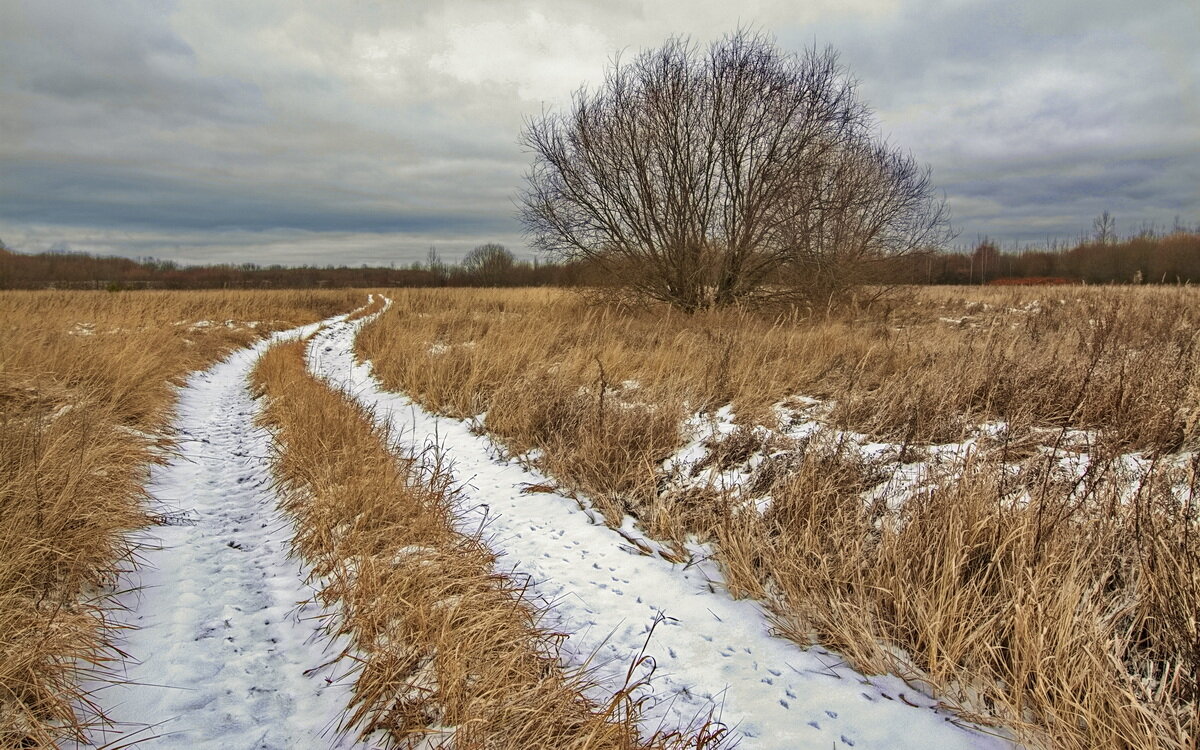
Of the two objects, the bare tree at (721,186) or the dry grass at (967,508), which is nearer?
the dry grass at (967,508)

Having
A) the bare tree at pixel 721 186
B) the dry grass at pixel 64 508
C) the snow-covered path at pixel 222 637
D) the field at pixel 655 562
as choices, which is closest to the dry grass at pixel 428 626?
the field at pixel 655 562

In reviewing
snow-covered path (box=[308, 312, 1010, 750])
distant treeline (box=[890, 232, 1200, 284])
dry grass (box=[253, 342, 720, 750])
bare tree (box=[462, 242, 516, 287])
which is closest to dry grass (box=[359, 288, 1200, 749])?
snow-covered path (box=[308, 312, 1010, 750])

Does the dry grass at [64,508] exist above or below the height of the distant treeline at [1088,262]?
below

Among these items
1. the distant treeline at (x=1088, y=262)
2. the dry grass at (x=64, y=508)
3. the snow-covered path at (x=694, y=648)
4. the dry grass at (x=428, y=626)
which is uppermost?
the distant treeline at (x=1088, y=262)

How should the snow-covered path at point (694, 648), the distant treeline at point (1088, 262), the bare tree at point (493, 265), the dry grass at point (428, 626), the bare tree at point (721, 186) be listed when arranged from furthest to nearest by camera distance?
1. the bare tree at point (493, 265)
2. the distant treeline at point (1088, 262)
3. the bare tree at point (721, 186)
4. the snow-covered path at point (694, 648)
5. the dry grass at point (428, 626)

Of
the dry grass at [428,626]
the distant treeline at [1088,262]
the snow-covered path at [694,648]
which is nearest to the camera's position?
the dry grass at [428,626]

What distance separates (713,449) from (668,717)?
2.45 m

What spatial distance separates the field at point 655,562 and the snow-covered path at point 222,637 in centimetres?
2

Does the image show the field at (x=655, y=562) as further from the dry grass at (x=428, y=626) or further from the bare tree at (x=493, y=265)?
the bare tree at (x=493, y=265)

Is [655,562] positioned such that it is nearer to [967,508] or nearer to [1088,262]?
[967,508]

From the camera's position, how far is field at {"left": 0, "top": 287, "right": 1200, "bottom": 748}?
1.97 m

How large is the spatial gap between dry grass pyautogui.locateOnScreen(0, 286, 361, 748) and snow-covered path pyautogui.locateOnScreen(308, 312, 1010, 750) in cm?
183

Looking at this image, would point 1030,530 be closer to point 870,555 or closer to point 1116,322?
point 870,555

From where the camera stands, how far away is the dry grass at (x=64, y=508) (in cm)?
194
